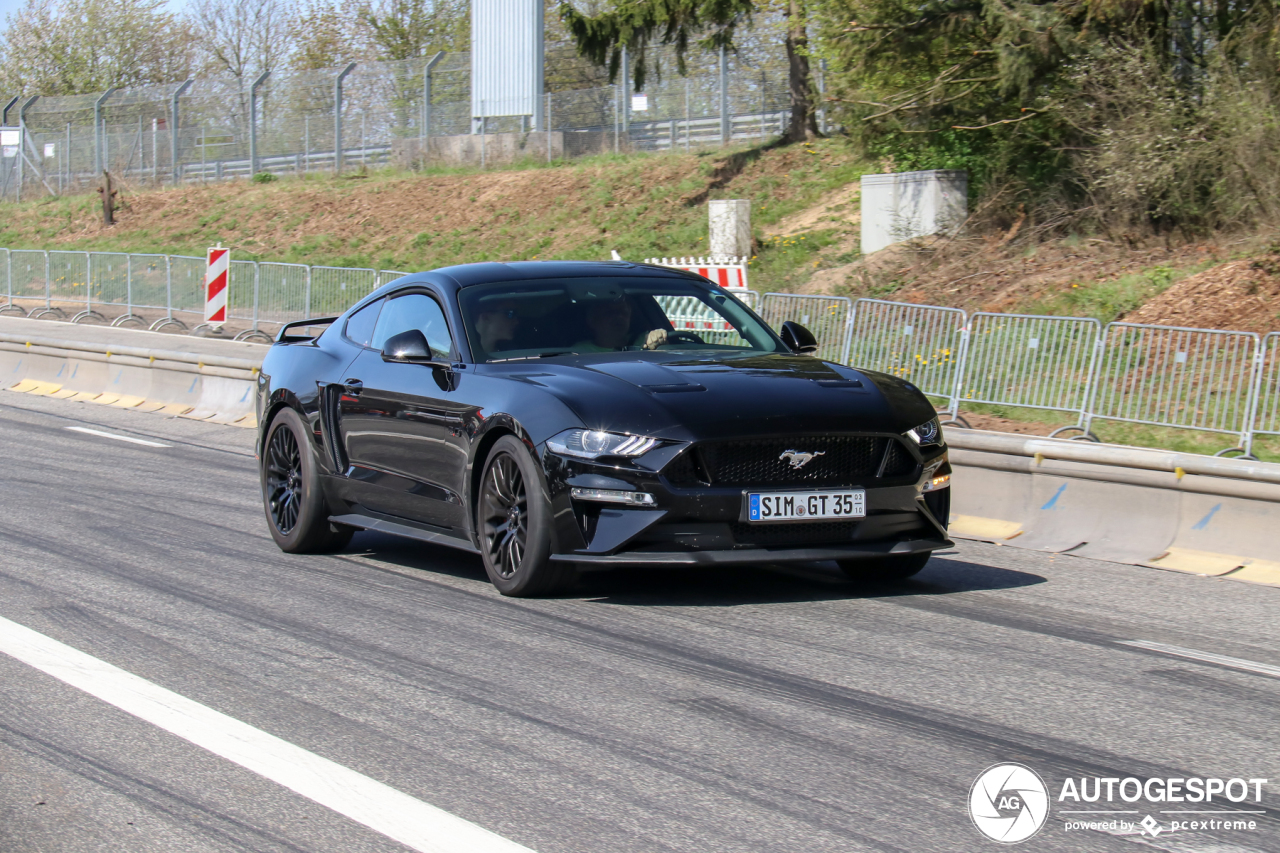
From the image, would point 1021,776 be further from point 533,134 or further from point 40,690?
point 533,134

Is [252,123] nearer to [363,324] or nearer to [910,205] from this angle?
[910,205]

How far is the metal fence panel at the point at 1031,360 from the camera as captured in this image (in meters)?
13.2

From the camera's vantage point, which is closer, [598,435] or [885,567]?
[598,435]

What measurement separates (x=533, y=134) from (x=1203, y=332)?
30387mm

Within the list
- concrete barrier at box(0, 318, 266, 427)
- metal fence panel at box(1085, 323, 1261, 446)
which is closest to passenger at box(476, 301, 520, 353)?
metal fence panel at box(1085, 323, 1261, 446)

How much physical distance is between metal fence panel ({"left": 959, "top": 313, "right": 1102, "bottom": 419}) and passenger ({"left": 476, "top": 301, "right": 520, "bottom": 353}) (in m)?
6.83

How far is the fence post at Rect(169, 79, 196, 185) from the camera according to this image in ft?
163

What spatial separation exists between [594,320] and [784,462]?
164 centimetres

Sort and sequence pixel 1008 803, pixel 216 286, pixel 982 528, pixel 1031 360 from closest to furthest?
1. pixel 1008 803
2. pixel 982 528
3. pixel 1031 360
4. pixel 216 286

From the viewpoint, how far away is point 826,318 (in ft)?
51.2

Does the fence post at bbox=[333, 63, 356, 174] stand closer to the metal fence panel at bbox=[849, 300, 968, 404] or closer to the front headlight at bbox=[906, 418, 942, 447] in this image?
the metal fence panel at bbox=[849, 300, 968, 404]

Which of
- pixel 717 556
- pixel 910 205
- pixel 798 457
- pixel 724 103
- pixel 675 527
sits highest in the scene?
pixel 724 103

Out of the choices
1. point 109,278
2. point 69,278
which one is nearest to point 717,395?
point 109,278

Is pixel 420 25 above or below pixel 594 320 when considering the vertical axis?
above
